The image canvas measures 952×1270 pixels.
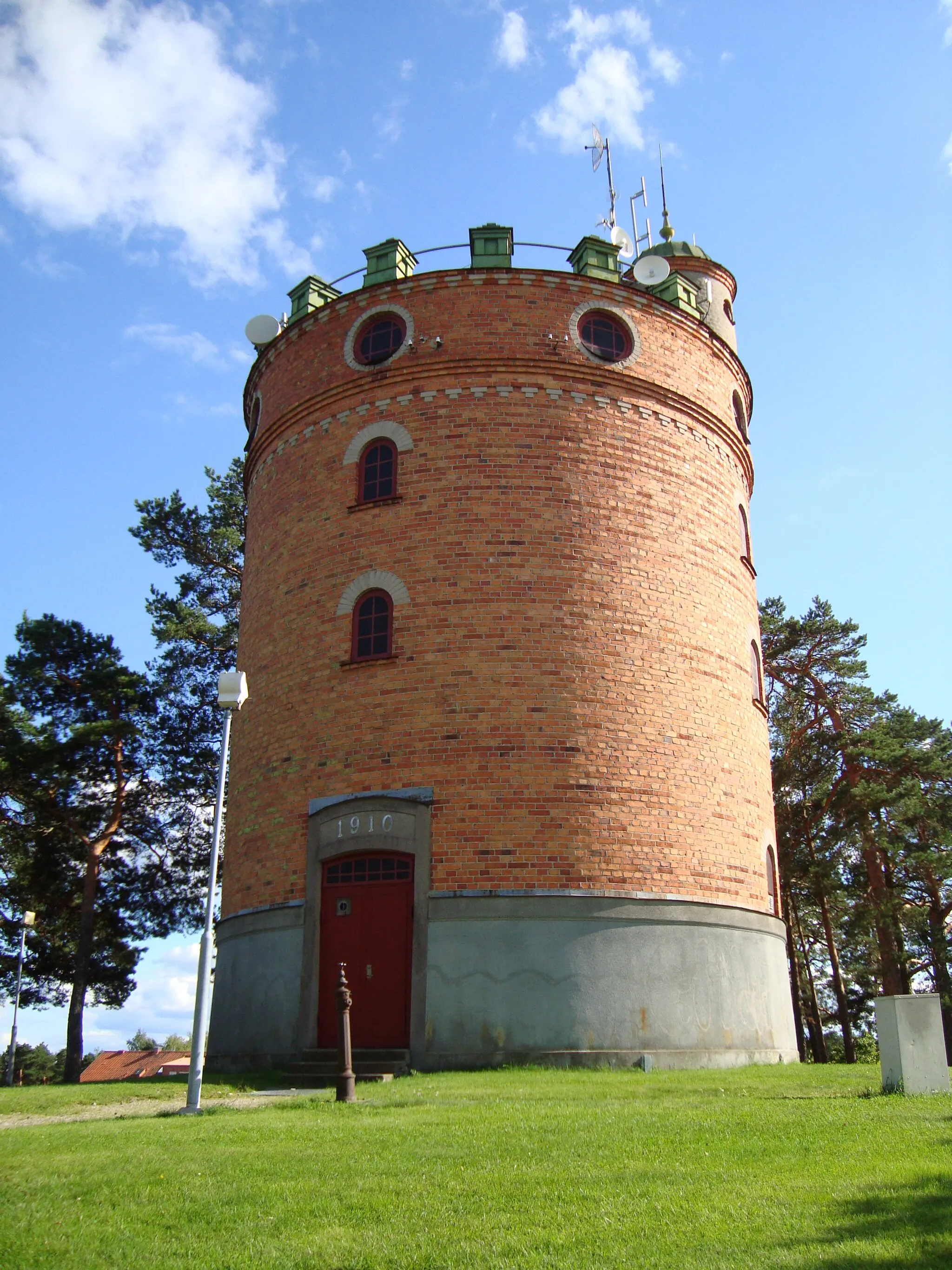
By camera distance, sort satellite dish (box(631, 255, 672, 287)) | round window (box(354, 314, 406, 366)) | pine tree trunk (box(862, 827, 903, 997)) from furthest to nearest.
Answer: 1. pine tree trunk (box(862, 827, 903, 997))
2. satellite dish (box(631, 255, 672, 287))
3. round window (box(354, 314, 406, 366))

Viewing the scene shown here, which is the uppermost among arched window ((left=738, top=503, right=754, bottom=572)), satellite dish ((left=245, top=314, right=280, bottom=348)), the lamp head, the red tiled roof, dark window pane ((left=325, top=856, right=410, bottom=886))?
satellite dish ((left=245, top=314, right=280, bottom=348))

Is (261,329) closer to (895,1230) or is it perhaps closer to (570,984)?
(570,984)

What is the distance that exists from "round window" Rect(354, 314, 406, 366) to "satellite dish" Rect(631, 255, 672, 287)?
15.0 ft

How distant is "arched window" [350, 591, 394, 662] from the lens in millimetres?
15688

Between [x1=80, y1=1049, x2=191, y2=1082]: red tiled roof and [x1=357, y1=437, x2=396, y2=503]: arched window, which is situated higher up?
[x1=357, y1=437, x2=396, y2=503]: arched window

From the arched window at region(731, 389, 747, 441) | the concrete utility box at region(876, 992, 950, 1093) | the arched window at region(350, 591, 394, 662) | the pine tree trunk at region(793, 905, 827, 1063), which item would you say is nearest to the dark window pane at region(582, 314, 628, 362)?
the arched window at region(731, 389, 747, 441)

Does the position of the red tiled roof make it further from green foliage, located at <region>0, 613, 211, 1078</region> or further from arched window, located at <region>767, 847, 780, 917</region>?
arched window, located at <region>767, 847, 780, 917</region>

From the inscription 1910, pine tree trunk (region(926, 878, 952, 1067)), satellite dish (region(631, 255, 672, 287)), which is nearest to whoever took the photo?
the inscription 1910

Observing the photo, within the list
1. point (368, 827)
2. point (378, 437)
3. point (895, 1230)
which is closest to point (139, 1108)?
point (368, 827)

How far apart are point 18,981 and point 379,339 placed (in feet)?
62.2

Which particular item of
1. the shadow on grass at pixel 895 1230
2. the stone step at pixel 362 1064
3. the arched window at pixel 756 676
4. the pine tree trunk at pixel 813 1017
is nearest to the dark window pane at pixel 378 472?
the arched window at pixel 756 676

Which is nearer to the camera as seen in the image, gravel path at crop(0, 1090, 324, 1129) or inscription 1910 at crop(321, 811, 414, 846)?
gravel path at crop(0, 1090, 324, 1129)

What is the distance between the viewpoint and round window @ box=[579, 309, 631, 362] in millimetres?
17172

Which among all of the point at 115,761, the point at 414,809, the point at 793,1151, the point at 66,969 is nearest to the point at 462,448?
the point at 414,809
